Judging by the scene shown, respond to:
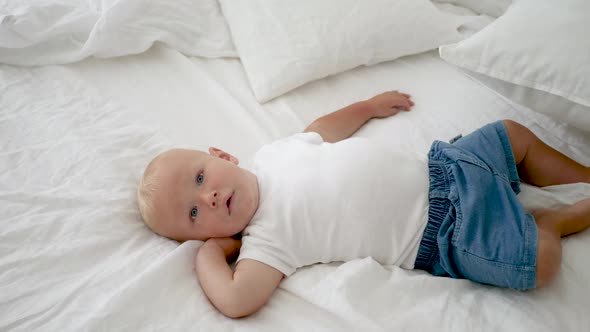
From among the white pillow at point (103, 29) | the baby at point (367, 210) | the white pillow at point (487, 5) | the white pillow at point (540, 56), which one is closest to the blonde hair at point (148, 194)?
the baby at point (367, 210)

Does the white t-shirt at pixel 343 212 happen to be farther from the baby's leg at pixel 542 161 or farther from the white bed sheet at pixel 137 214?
the baby's leg at pixel 542 161

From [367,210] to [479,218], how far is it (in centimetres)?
22

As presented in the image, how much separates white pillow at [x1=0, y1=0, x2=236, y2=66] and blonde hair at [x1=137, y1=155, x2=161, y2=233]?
558 millimetres

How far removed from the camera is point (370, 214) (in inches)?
35.2

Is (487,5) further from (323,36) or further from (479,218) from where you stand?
(479,218)

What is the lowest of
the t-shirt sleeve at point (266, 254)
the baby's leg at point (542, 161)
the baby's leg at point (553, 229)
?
the t-shirt sleeve at point (266, 254)

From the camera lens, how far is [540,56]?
904 mm

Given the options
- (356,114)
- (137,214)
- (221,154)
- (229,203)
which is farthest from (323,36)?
(137,214)

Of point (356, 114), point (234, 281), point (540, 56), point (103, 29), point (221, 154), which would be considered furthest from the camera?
point (103, 29)

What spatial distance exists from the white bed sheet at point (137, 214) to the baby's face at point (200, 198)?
0.04m

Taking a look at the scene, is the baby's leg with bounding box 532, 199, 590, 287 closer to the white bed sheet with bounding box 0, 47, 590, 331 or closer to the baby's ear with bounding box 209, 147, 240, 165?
the white bed sheet with bounding box 0, 47, 590, 331

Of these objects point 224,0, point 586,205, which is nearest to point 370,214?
point 586,205

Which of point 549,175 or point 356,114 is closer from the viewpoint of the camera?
point 549,175

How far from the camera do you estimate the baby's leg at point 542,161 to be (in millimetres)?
956
